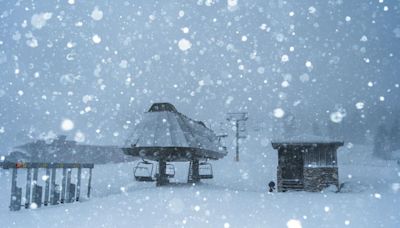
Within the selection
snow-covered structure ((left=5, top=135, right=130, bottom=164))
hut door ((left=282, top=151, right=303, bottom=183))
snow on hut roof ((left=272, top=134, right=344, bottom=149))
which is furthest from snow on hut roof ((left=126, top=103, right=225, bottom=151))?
snow-covered structure ((left=5, top=135, right=130, bottom=164))

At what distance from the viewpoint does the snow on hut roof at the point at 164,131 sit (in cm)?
2023

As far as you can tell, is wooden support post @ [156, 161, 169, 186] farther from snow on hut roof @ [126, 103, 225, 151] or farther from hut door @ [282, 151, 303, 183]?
hut door @ [282, 151, 303, 183]

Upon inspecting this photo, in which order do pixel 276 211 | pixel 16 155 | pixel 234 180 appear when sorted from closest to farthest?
pixel 276 211
pixel 234 180
pixel 16 155

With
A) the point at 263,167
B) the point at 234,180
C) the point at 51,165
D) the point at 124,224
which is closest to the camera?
the point at 124,224

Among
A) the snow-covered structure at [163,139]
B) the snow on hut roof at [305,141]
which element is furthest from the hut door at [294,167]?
the snow-covered structure at [163,139]

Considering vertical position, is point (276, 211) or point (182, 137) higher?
point (182, 137)

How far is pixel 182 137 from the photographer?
20531 mm

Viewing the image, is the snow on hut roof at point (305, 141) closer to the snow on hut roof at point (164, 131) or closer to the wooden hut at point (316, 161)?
the wooden hut at point (316, 161)

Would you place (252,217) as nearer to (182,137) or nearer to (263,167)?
(182,137)

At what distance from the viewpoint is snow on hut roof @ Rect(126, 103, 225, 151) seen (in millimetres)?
20234

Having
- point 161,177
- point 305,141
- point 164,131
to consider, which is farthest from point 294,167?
point 164,131

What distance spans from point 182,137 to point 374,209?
10.9 metres

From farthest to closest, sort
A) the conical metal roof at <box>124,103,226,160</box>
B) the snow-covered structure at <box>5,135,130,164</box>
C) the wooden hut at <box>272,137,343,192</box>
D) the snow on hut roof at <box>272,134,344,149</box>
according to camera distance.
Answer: the snow-covered structure at <box>5,135,130,164</box> < the wooden hut at <box>272,137,343,192</box> < the snow on hut roof at <box>272,134,344,149</box> < the conical metal roof at <box>124,103,226,160</box>

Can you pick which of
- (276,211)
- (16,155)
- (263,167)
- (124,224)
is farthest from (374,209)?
(16,155)
